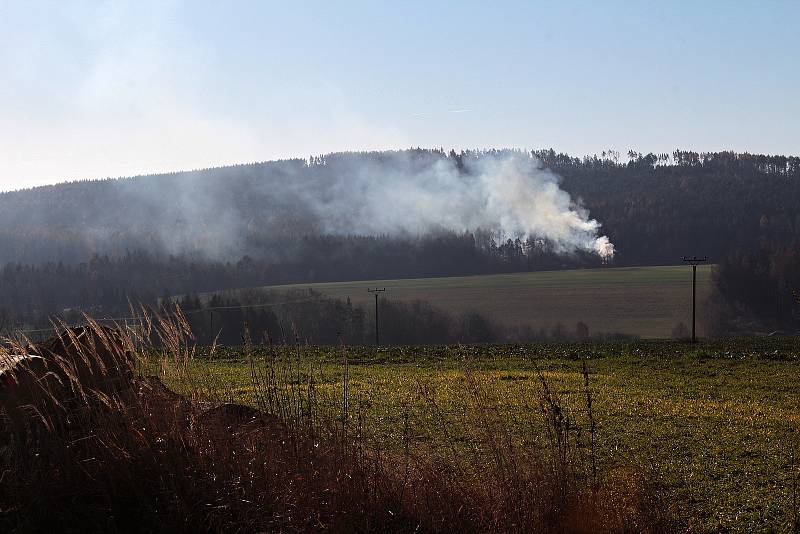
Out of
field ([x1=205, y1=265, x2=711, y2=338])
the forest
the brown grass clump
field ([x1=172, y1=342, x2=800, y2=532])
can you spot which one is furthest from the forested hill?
the brown grass clump

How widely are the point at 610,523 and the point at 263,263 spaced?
370ft

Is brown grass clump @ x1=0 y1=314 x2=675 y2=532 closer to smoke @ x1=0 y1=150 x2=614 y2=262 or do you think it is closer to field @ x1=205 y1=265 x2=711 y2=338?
field @ x1=205 y1=265 x2=711 y2=338

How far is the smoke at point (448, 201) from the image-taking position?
117188 mm

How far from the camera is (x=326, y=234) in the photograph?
132625mm

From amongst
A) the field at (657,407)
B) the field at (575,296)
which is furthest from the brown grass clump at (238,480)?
the field at (575,296)

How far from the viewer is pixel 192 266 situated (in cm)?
11162

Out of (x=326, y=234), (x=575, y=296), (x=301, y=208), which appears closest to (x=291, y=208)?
(x=301, y=208)

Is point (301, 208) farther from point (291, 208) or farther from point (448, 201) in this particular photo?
point (448, 201)

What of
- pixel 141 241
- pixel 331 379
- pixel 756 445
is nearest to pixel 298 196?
pixel 141 241

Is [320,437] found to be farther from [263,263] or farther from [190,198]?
[190,198]

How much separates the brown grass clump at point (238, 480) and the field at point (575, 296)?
6471 cm

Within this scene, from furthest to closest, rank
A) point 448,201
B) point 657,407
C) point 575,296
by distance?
point 448,201 → point 575,296 → point 657,407

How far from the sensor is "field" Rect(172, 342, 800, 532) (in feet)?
26.6

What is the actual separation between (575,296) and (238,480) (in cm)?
8333
